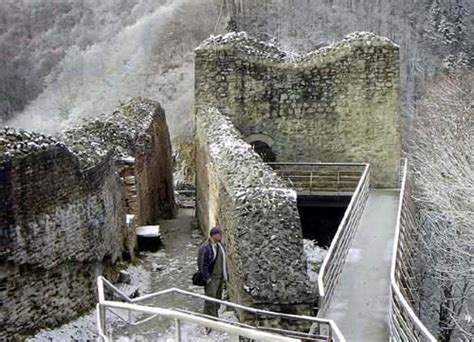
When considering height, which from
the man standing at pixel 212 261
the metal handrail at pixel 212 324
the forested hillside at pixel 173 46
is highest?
the forested hillside at pixel 173 46

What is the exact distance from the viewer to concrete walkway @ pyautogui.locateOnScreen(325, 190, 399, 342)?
28.1 feet

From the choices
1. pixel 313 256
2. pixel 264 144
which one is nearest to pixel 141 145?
pixel 264 144

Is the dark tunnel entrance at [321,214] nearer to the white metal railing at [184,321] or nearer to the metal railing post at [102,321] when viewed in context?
the white metal railing at [184,321]

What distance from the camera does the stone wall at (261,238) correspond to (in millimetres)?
8336

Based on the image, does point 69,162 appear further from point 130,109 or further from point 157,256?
point 130,109

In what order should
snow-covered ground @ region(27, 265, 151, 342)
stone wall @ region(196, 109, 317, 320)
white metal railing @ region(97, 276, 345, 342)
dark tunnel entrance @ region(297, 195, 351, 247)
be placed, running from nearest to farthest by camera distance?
white metal railing @ region(97, 276, 345, 342), stone wall @ region(196, 109, 317, 320), snow-covered ground @ region(27, 265, 151, 342), dark tunnel entrance @ region(297, 195, 351, 247)

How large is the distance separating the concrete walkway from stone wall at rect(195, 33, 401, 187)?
3.94 meters

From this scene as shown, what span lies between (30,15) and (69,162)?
7149 centimetres

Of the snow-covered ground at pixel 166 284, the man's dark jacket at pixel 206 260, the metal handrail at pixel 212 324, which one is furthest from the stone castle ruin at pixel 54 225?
the metal handrail at pixel 212 324

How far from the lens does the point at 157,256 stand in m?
14.1

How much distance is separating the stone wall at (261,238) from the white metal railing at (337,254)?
220mm

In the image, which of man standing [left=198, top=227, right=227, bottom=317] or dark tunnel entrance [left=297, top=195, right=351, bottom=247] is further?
dark tunnel entrance [left=297, top=195, right=351, bottom=247]

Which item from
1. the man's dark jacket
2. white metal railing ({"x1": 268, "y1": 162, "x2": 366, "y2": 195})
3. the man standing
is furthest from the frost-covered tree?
the man's dark jacket

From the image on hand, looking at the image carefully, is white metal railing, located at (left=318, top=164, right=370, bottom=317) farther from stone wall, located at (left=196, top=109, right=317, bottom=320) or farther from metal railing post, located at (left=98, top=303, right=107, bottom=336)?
metal railing post, located at (left=98, top=303, right=107, bottom=336)
